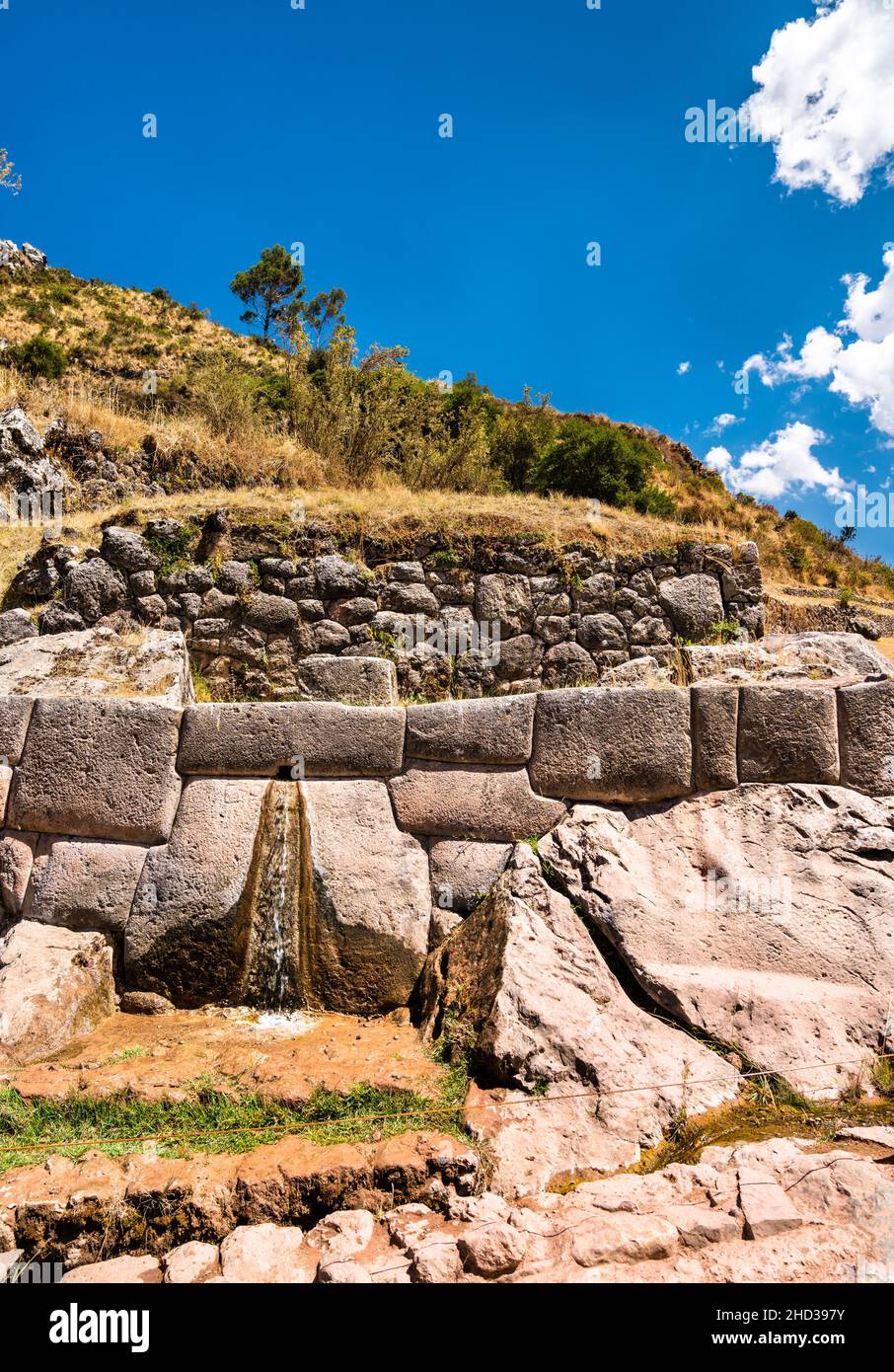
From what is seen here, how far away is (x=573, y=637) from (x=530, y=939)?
6.75 m

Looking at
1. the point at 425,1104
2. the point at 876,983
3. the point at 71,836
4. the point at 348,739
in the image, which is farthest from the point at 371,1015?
the point at 876,983

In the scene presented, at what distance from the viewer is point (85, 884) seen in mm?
4789

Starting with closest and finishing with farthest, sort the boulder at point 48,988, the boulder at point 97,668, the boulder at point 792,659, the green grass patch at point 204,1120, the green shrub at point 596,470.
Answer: the green grass patch at point 204,1120 → the boulder at point 48,988 → the boulder at point 792,659 → the boulder at point 97,668 → the green shrub at point 596,470

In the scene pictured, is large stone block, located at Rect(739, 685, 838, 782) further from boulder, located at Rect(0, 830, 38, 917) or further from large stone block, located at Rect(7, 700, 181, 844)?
boulder, located at Rect(0, 830, 38, 917)

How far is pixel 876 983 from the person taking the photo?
367cm

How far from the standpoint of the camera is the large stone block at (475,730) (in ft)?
15.4

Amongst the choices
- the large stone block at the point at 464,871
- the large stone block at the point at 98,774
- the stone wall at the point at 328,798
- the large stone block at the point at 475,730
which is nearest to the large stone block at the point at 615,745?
the stone wall at the point at 328,798

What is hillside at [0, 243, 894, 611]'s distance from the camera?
11.1 metres

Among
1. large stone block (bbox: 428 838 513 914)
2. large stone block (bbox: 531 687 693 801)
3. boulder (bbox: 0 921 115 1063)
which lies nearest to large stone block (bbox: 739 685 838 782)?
Result: large stone block (bbox: 531 687 693 801)

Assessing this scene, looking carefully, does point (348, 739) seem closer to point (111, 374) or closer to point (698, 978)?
point (698, 978)

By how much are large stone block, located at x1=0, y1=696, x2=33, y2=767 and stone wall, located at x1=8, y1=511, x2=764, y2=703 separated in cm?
412

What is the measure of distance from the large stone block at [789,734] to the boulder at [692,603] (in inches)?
254

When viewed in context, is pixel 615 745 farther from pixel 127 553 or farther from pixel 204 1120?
pixel 127 553

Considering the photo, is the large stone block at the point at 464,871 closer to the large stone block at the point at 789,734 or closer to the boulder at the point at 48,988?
the large stone block at the point at 789,734
